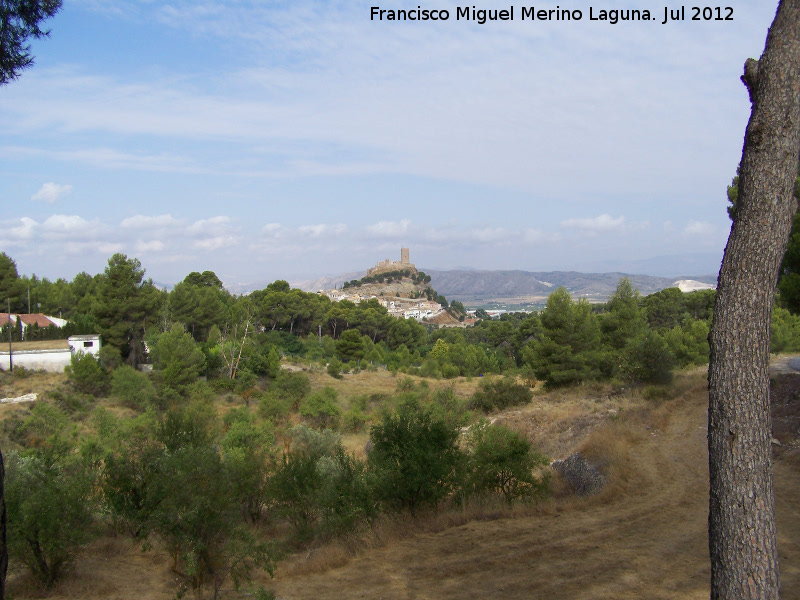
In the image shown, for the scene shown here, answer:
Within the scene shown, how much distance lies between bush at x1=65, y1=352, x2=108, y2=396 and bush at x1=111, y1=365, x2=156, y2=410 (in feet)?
2.55

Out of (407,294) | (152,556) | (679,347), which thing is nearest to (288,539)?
(152,556)

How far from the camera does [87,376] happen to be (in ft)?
94.5

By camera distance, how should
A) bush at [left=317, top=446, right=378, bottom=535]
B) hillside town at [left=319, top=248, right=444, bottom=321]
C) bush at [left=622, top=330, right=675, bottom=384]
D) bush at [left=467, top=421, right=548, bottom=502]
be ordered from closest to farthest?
bush at [left=317, top=446, right=378, bottom=535]
bush at [left=467, top=421, right=548, bottom=502]
bush at [left=622, top=330, right=675, bottom=384]
hillside town at [left=319, top=248, right=444, bottom=321]

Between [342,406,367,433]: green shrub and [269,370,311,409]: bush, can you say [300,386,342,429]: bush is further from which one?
[269,370,311,409]: bush

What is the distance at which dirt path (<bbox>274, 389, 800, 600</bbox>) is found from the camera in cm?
563

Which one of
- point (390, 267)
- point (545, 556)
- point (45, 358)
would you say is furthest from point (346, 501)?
point (390, 267)

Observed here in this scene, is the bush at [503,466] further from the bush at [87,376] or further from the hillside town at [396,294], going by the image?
the hillside town at [396,294]

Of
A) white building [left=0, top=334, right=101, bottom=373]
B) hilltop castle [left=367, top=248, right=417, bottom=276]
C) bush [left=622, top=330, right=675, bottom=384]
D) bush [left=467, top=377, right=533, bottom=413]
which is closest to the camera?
bush [left=622, top=330, right=675, bottom=384]

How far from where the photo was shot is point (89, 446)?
12070mm

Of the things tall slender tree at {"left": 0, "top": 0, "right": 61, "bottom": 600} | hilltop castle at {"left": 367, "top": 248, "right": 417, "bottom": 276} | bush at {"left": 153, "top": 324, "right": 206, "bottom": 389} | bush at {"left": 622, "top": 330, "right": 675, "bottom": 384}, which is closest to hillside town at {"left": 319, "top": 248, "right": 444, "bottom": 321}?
hilltop castle at {"left": 367, "top": 248, "right": 417, "bottom": 276}

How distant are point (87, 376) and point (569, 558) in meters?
28.9

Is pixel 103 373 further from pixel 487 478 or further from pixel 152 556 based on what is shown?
pixel 487 478

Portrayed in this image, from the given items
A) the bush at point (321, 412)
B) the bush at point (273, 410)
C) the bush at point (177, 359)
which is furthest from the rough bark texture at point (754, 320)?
the bush at point (177, 359)

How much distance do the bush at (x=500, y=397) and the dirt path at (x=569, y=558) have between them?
12813mm
